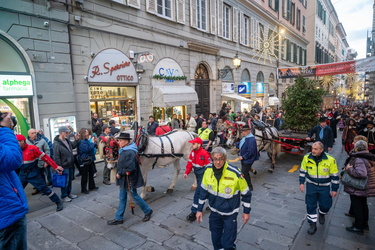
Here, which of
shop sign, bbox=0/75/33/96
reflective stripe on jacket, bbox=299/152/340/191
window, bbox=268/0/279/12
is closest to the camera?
reflective stripe on jacket, bbox=299/152/340/191

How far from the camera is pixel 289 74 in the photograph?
1903 cm

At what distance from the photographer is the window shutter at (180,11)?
13349mm

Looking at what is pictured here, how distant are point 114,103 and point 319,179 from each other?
926 cm

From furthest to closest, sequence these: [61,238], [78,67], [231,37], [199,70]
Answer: [231,37], [199,70], [78,67], [61,238]

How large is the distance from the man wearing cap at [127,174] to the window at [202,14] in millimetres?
13024

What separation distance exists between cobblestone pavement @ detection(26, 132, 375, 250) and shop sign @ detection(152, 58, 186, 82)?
7.76 m

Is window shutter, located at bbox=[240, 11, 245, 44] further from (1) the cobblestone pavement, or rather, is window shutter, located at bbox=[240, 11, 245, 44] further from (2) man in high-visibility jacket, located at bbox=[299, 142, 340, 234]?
(2) man in high-visibility jacket, located at bbox=[299, 142, 340, 234]

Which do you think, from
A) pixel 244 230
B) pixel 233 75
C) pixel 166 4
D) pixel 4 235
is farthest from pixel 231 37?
pixel 4 235

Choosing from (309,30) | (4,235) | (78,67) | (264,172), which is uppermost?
(309,30)

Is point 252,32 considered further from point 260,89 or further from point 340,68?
point 340,68

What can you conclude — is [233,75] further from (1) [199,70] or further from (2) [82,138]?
(2) [82,138]

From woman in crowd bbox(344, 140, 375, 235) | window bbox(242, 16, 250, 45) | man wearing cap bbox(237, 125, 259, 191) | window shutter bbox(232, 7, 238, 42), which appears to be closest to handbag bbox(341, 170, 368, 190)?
woman in crowd bbox(344, 140, 375, 235)

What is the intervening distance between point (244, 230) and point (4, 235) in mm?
3651

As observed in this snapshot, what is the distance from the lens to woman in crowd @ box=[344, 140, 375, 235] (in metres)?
4.09
